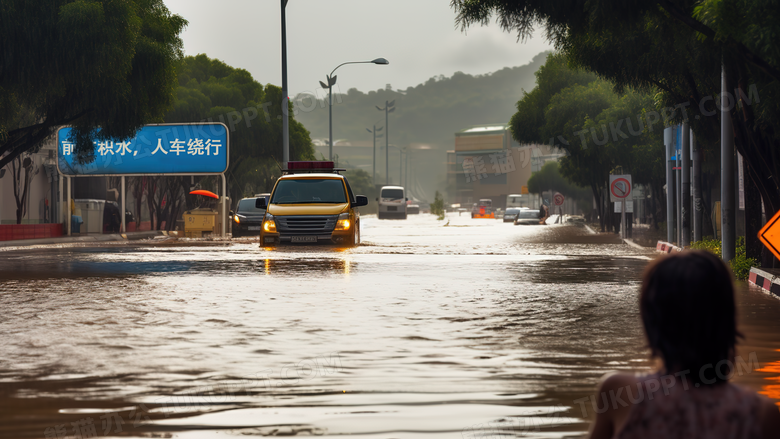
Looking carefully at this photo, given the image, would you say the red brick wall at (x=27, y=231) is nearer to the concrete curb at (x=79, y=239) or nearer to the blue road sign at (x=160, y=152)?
the concrete curb at (x=79, y=239)

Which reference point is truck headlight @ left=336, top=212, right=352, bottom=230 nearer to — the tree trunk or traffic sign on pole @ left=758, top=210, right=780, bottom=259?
the tree trunk

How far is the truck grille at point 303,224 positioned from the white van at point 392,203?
62.5 meters

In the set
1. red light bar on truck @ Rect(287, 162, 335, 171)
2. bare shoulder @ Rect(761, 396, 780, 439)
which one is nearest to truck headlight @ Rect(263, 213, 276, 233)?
red light bar on truck @ Rect(287, 162, 335, 171)

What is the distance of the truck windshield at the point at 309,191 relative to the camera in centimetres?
2612

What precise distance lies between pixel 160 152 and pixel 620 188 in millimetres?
18877

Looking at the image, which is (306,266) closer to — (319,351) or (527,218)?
(319,351)

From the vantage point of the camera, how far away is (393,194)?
88.3 metres

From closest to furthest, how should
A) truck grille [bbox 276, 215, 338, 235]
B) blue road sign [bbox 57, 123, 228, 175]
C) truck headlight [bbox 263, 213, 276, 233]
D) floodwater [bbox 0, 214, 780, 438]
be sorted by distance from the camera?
floodwater [bbox 0, 214, 780, 438], truck grille [bbox 276, 215, 338, 235], truck headlight [bbox 263, 213, 276, 233], blue road sign [bbox 57, 123, 228, 175]

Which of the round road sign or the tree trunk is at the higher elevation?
the round road sign

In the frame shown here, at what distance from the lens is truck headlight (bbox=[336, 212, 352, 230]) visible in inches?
993

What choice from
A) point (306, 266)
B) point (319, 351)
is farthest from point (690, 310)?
point (306, 266)

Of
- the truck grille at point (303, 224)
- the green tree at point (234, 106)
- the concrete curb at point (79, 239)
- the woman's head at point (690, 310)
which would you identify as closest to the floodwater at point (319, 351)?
the woman's head at point (690, 310)

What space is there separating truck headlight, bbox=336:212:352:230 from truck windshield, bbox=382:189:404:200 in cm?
6271

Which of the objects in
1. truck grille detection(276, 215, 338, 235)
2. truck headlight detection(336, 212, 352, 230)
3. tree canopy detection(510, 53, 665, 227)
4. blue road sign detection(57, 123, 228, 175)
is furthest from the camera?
tree canopy detection(510, 53, 665, 227)
